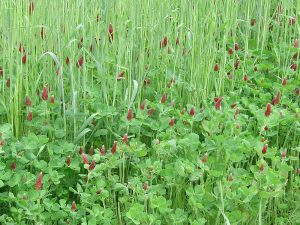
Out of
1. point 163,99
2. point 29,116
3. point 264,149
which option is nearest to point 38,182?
point 29,116

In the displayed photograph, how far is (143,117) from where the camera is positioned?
8.41 feet

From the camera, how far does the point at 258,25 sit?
3.43 meters

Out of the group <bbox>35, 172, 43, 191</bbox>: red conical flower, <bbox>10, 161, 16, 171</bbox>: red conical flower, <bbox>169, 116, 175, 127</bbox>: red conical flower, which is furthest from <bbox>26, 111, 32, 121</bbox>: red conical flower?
<bbox>169, 116, 175, 127</bbox>: red conical flower

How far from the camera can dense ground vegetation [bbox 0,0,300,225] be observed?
91.0 inches

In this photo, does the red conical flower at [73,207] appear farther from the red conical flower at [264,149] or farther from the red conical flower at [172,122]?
the red conical flower at [264,149]

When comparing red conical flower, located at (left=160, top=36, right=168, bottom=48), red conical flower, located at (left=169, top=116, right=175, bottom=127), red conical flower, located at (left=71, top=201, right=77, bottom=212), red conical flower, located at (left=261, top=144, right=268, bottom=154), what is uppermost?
red conical flower, located at (left=160, top=36, right=168, bottom=48)

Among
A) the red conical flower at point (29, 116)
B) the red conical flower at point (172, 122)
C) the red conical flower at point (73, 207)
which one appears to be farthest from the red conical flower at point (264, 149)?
the red conical flower at point (29, 116)

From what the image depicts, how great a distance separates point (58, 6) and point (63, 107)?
49 centimetres

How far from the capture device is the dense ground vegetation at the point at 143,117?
231cm

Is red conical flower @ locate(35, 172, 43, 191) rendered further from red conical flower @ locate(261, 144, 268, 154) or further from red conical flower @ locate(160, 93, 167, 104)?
red conical flower @ locate(261, 144, 268, 154)

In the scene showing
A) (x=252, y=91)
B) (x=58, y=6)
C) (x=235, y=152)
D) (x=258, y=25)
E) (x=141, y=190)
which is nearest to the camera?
(x=141, y=190)

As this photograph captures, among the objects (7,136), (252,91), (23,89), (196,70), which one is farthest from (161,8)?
(7,136)

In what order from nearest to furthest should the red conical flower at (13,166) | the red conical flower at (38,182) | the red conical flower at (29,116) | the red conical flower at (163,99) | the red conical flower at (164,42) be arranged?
the red conical flower at (38,182), the red conical flower at (13,166), the red conical flower at (29,116), the red conical flower at (163,99), the red conical flower at (164,42)

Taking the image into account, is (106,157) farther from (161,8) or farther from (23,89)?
(161,8)
